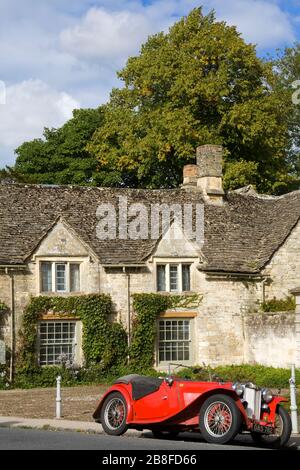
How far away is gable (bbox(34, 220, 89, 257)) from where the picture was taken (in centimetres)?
3341

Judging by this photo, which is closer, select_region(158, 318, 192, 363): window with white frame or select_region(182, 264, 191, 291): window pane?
select_region(158, 318, 192, 363): window with white frame

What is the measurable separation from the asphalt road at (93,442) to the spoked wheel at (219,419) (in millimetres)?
194

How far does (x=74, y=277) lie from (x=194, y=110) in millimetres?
17257

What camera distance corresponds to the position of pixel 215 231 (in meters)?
37.0

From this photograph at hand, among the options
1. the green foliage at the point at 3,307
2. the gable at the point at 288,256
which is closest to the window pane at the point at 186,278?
the gable at the point at 288,256

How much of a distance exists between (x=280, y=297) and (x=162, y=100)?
1776 centimetres

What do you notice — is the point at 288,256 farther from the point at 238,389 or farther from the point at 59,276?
the point at 238,389

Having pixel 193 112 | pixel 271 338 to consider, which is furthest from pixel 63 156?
pixel 271 338

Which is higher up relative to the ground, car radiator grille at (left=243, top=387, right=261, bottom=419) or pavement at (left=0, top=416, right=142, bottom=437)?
Result: car radiator grille at (left=243, top=387, right=261, bottom=419)

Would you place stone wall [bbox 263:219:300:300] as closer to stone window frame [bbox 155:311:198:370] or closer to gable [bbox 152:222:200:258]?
gable [bbox 152:222:200:258]

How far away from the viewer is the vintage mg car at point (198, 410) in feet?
50.6

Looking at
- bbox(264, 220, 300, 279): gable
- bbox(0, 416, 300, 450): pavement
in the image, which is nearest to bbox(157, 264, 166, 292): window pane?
bbox(264, 220, 300, 279): gable
